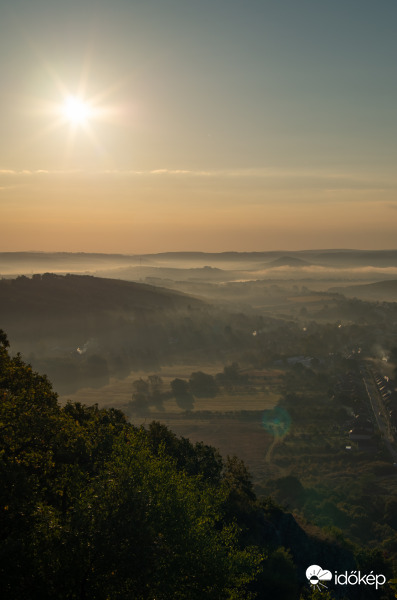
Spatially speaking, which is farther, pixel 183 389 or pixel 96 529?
pixel 183 389

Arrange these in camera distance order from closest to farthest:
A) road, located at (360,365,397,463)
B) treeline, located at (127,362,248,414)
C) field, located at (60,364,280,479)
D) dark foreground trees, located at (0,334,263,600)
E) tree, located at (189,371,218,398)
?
1. dark foreground trees, located at (0,334,263,600)
2. road, located at (360,365,397,463)
3. field, located at (60,364,280,479)
4. treeline, located at (127,362,248,414)
5. tree, located at (189,371,218,398)

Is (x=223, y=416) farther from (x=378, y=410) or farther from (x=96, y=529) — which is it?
(x=96, y=529)

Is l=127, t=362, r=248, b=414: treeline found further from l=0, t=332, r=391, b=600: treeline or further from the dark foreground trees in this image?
the dark foreground trees

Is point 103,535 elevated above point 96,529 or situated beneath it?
situated beneath

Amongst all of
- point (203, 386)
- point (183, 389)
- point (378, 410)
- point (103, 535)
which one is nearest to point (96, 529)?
point (103, 535)

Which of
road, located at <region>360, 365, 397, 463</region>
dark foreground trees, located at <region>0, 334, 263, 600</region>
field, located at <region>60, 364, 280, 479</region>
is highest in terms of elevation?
dark foreground trees, located at <region>0, 334, 263, 600</region>

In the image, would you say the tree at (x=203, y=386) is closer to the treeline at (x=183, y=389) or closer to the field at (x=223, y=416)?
the treeline at (x=183, y=389)

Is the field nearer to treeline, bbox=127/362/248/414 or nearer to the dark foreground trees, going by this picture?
treeline, bbox=127/362/248/414

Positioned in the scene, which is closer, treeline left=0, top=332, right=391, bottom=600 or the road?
treeline left=0, top=332, right=391, bottom=600

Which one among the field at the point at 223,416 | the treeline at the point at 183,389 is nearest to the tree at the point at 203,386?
the treeline at the point at 183,389

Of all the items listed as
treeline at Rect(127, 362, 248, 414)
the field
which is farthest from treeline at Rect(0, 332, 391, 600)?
treeline at Rect(127, 362, 248, 414)

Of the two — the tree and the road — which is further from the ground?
the road

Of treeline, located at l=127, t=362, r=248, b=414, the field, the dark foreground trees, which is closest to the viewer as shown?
the dark foreground trees
